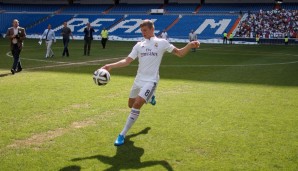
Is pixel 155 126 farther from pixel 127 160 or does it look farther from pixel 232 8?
pixel 232 8

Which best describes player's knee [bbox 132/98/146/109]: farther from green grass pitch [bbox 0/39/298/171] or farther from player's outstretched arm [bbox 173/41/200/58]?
player's outstretched arm [bbox 173/41/200/58]

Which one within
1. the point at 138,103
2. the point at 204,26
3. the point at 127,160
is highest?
the point at 138,103

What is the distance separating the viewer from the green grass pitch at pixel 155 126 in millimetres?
5914

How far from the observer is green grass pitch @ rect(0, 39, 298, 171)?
5914 mm

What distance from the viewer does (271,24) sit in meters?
46.3

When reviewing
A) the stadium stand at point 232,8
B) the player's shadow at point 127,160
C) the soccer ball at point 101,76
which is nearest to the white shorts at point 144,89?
the soccer ball at point 101,76

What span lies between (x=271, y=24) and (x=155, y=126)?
4209 centimetres

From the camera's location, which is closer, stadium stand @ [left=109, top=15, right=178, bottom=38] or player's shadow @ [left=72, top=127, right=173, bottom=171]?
player's shadow @ [left=72, top=127, right=173, bottom=171]

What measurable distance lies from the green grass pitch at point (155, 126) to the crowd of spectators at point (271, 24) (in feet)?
104

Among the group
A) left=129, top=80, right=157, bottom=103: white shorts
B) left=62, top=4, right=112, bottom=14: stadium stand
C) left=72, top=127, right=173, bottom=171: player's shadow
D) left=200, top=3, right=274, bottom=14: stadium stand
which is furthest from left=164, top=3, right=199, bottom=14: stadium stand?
left=72, top=127, right=173, bottom=171: player's shadow

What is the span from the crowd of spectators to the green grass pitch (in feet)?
104

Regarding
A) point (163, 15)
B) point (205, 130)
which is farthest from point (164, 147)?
point (163, 15)

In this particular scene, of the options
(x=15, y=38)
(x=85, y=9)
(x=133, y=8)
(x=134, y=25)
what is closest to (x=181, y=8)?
(x=133, y=8)

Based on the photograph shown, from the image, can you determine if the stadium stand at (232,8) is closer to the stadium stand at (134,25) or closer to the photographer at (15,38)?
the stadium stand at (134,25)
